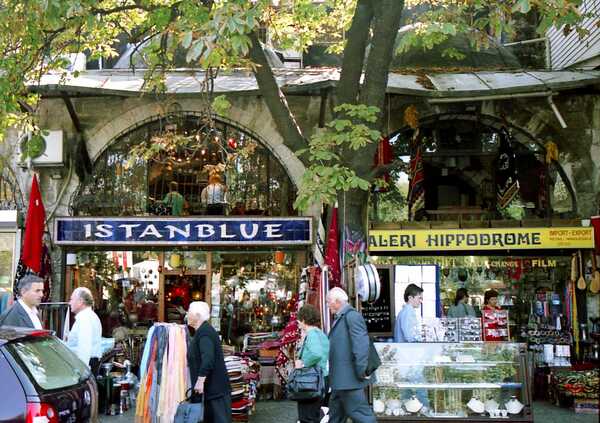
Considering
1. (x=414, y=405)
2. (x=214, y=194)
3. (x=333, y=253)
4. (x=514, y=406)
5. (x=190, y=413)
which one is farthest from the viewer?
(x=214, y=194)

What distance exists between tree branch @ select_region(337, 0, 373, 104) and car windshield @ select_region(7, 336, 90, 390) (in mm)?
4631

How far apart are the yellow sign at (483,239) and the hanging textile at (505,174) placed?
1.06 metres

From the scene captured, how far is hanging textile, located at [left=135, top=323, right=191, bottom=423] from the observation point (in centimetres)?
846

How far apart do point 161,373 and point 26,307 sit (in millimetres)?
1905

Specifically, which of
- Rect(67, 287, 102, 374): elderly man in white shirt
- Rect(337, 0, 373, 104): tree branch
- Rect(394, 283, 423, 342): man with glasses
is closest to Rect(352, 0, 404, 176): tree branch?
Rect(337, 0, 373, 104): tree branch

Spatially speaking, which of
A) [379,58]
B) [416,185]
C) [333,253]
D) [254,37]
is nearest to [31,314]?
[254,37]

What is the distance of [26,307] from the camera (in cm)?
727

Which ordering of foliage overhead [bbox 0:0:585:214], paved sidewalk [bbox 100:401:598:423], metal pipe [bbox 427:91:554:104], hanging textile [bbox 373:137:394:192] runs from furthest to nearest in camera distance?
hanging textile [bbox 373:137:394:192], metal pipe [bbox 427:91:554:104], paved sidewalk [bbox 100:401:598:423], foliage overhead [bbox 0:0:585:214]

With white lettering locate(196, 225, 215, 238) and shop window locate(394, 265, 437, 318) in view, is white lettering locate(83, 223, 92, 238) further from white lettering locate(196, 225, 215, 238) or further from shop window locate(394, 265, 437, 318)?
shop window locate(394, 265, 437, 318)

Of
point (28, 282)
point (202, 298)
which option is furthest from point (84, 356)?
point (202, 298)

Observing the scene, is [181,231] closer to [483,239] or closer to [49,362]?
[483,239]

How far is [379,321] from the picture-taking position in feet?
40.5

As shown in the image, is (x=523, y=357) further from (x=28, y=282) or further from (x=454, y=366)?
(x=28, y=282)

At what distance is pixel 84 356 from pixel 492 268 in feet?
27.7
